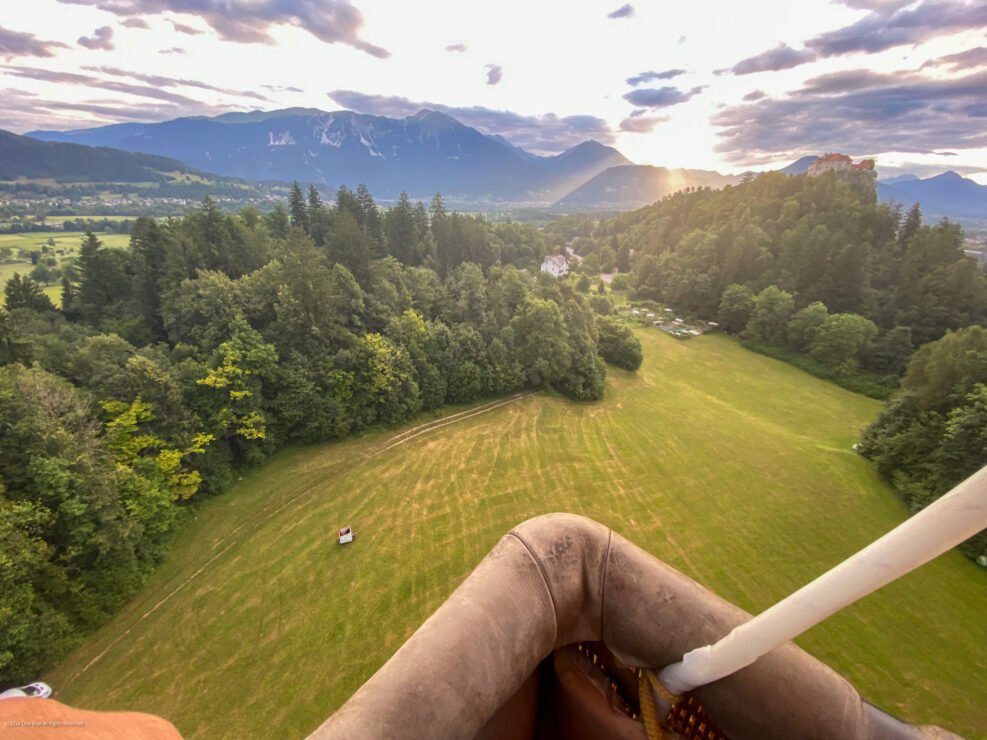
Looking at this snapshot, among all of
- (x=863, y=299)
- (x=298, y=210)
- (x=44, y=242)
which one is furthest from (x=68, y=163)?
(x=863, y=299)

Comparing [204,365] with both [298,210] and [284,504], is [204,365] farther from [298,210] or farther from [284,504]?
[298,210]

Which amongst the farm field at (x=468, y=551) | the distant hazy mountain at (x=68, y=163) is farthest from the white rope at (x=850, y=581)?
the distant hazy mountain at (x=68, y=163)

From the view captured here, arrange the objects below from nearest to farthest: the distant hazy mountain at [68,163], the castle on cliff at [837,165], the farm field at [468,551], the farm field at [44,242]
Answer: the farm field at [468,551]
the farm field at [44,242]
the castle on cliff at [837,165]
the distant hazy mountain at [68,163]

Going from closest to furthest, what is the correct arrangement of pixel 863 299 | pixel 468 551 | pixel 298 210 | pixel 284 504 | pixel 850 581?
1. pixel 850 581
2. pixel 468 551
3. pixel 284 504
4. pixel 298 210
5. pixel 863 299

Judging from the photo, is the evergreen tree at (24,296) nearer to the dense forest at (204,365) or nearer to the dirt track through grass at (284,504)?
the dense forest at (204,365)

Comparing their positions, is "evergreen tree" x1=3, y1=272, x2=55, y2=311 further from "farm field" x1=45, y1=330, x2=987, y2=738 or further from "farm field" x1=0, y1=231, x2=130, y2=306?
"farm field" x1=0, y1=231, x2=130, y2=306

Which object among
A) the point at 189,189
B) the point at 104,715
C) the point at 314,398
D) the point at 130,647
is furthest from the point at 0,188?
the point at 104,715

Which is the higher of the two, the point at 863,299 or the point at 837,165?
the point at 837,165
